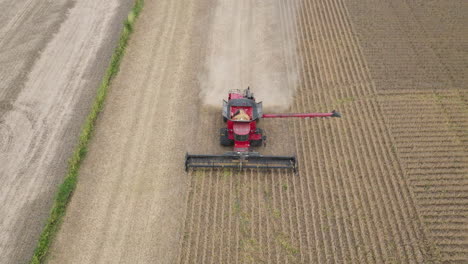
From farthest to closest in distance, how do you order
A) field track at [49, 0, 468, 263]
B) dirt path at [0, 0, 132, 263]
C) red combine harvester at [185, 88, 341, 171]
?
red combine harvester at [185, 88, 341, 171] < dirt path at [0, 0, 132, 263] < field track at [49, 0, 468, 263]

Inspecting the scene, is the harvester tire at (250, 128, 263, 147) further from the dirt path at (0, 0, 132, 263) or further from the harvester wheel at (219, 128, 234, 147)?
the dirt path at (0, 0, 132, 263)

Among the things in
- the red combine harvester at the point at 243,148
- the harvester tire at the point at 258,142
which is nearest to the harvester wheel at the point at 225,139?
the red combine harvester at the point at 243,148

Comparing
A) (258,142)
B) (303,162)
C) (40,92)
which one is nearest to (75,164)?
(40,92)

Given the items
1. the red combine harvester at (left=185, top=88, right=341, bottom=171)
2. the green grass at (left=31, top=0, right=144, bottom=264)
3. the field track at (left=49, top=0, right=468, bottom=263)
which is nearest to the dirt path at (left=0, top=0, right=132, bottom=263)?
the green grass at (left=31, top=0, right=144, bottom=264)

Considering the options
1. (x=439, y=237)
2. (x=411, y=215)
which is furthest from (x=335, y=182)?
(x=439, y=237)

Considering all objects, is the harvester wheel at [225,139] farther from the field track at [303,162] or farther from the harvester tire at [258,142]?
the harvester tire at [258,142]

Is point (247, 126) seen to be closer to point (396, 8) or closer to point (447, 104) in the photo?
point (447, 104)
